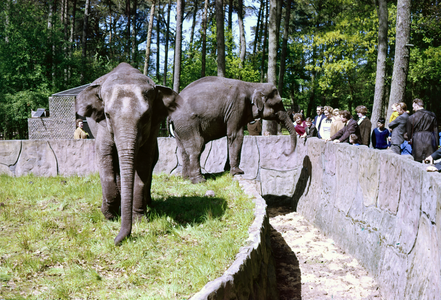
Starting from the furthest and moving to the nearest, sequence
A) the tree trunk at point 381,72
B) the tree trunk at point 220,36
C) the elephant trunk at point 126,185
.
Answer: the tree trunk at point 220,36, the tree trunk at point 381,72, the elephant trunk at point 126,185

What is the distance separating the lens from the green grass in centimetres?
351

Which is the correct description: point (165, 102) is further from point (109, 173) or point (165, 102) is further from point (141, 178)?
point (109, 173)

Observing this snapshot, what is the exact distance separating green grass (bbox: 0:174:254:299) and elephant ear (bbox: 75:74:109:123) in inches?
56.3

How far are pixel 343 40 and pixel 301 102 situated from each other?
13683 millimetres

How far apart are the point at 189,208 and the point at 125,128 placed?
2.20 metres

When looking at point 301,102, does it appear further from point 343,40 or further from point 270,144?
point 270,144

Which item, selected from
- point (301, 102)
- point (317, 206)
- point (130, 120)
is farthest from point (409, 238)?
point (301, 102)

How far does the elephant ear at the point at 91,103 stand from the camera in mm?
4977

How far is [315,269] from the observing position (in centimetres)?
651

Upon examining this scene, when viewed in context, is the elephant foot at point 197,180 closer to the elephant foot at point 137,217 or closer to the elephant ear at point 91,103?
the elephant foot at point 137,217

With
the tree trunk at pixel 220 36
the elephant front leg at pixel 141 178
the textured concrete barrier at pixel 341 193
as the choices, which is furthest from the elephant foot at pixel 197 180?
the tree trunk at pixel 220 36

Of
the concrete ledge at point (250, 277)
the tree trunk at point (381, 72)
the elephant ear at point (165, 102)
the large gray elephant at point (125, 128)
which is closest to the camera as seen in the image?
the concrete ledge at point (250, 277)

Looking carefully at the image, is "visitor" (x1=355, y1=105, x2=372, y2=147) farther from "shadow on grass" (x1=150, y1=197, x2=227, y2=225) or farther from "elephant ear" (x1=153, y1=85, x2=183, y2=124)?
"elephant ear" (x1=153, y1=85, x2=183, y2=124)

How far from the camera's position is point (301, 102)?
135 feet
